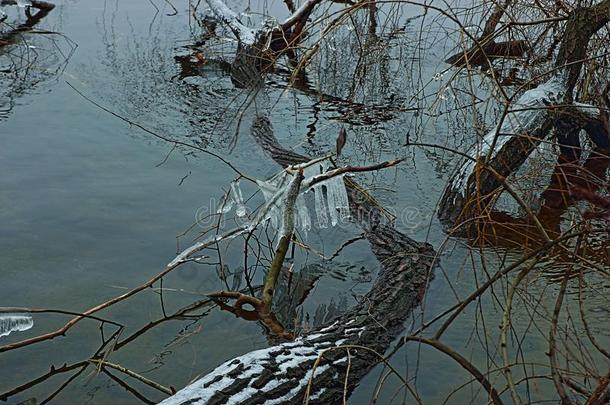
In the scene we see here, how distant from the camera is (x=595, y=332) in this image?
4.49 m

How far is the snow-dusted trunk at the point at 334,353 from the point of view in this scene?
327cm

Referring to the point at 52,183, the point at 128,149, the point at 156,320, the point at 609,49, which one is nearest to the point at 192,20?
the point at 128,149

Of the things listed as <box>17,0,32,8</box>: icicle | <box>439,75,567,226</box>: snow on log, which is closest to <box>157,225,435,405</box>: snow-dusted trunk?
<box>439,75,567,226</box>: snow on log

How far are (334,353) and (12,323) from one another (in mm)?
1563

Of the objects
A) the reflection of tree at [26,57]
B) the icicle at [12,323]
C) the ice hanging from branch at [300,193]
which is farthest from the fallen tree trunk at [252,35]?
the icicle at [12,323]

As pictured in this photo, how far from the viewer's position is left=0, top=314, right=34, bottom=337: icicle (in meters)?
3.88

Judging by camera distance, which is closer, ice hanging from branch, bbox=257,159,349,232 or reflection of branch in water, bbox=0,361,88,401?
reflection of branch in water, bbox=0,361,88,401

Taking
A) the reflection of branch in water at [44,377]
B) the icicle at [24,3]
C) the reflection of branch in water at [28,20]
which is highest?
the icicle at [24,3]

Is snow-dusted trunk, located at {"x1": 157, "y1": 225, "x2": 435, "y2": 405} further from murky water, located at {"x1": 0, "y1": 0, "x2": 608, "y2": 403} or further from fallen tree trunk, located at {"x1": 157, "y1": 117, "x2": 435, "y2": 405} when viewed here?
murky water, located at {"x1": 0, "y1": 0, "x2": 608, "y2": 403}

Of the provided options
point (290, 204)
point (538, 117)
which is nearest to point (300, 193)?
point (290, 204)

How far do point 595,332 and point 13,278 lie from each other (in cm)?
335

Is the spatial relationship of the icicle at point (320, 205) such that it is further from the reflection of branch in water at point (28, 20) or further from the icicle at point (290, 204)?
the reflection of branch in water at point (28, 20)

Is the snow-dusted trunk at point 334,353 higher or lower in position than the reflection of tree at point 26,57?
lower

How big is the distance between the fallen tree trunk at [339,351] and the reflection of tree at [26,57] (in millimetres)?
4321
